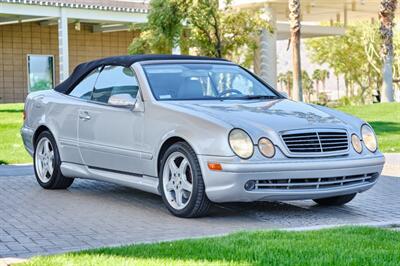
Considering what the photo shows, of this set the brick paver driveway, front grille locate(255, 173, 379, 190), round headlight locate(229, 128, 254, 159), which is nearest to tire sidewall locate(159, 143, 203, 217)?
the brick paver driveway

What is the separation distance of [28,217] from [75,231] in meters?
0.95

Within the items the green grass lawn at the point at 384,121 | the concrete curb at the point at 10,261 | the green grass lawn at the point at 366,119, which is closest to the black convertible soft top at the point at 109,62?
the concrete curb at the point at 10,261

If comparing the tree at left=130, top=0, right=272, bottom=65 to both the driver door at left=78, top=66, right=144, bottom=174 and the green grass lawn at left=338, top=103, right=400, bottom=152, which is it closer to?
the green grass lawn at left=338, top=103, right=400, bottom=152

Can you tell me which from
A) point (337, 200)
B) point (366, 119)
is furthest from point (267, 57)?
point (337, 200)

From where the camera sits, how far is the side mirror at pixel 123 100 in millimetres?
8143

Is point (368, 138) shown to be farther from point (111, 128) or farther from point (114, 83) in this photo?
point (114, 83)

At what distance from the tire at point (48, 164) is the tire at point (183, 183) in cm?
206

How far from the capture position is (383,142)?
1622cm

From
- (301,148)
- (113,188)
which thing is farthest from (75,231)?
(113,188)

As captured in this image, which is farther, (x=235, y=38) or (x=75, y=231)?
(x=235, y=38)

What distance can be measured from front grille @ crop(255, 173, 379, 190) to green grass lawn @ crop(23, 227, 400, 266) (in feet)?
3.13

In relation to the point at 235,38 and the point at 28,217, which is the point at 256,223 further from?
the point at 235,38

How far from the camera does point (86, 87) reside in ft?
29.9

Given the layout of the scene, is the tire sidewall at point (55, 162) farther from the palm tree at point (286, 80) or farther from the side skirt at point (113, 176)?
the palm tree at point (286, 80)
